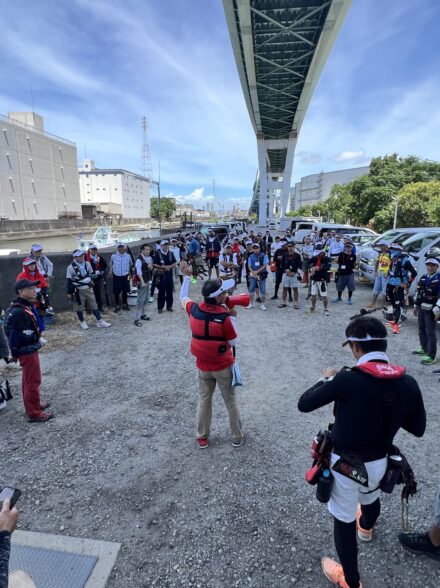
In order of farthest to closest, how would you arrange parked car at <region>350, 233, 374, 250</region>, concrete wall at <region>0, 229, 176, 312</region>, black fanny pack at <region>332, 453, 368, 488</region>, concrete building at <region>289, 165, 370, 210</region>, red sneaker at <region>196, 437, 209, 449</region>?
Answer: concrete building at <region>289, 165, 370, 210</region> → parked car at <region>350, 233, 374, 250</region> → concrete wall at <region>0, 229, 176, 312</region> → red sneaker at <region>196, 437, 209, 449</region> → black fanny pack at <region>332, 453, 368, 488</region>

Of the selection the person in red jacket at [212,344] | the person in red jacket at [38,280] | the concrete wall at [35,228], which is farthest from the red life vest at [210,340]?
the concrete wall at [35,228]

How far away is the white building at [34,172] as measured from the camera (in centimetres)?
4606

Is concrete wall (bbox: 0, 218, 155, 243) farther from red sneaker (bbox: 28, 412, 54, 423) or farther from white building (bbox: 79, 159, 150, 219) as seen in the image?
white building (bbox: 79, 159, 150, 219)

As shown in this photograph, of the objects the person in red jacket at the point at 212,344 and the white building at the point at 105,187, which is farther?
the white building at the point at 105,187

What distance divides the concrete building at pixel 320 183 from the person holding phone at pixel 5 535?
118m

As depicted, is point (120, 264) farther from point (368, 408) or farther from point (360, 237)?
point (360, 237)

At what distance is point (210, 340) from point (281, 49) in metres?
34.5

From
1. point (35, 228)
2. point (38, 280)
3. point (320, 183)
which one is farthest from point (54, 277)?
point (320, 183)

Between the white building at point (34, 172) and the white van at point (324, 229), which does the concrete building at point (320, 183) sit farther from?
the white van at point (324, 229)

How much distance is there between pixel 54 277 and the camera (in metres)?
8.80

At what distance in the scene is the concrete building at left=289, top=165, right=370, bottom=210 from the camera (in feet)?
379

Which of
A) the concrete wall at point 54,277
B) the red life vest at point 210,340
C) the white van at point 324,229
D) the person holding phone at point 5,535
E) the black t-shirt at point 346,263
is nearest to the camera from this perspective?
the person holding phone at point 5,535

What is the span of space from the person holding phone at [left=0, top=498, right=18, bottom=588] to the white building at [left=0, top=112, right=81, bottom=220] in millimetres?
52847

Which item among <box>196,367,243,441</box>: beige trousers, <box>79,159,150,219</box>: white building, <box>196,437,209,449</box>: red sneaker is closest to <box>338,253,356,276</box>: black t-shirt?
<box>196,367,243,441</box>: beige trousers
